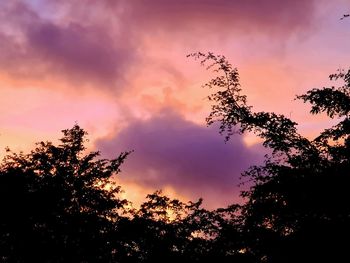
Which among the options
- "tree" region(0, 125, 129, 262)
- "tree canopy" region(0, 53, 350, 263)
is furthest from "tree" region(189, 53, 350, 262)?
"tree" region(0, 125, 129, 262)

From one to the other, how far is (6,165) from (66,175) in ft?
14.3

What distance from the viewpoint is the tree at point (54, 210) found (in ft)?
84.9

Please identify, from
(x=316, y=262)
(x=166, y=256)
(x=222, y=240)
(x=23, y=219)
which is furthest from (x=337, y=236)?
(x=23, y=219)

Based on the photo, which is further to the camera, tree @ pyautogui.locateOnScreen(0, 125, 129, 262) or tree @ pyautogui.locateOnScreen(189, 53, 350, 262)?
tree @ pyautogui.locateOnScreen(0, 125, 129, 262)

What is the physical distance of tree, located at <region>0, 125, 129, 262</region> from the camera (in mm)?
25891

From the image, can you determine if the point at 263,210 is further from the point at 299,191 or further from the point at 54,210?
the point at 54,210

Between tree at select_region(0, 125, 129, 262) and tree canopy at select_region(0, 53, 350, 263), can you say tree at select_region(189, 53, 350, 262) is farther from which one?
tree at select_region(0, 125, 129, 262)

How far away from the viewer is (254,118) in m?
16.8

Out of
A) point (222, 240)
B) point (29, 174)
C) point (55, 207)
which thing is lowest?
point (222, 240)

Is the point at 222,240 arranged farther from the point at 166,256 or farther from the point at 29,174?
the point at 29,174

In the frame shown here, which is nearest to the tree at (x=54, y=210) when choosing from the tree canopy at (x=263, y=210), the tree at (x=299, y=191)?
the tree canopy at (x=263, y=210)

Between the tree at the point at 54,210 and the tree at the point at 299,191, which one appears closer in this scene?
the tree at the point at 299,191

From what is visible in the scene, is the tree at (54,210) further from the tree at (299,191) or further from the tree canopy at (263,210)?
the tree at (299,191)

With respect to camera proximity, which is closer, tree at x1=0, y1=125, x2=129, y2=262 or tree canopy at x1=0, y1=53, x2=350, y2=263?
tree canopy at x1=0, y1=53, x2=350, y2=263
